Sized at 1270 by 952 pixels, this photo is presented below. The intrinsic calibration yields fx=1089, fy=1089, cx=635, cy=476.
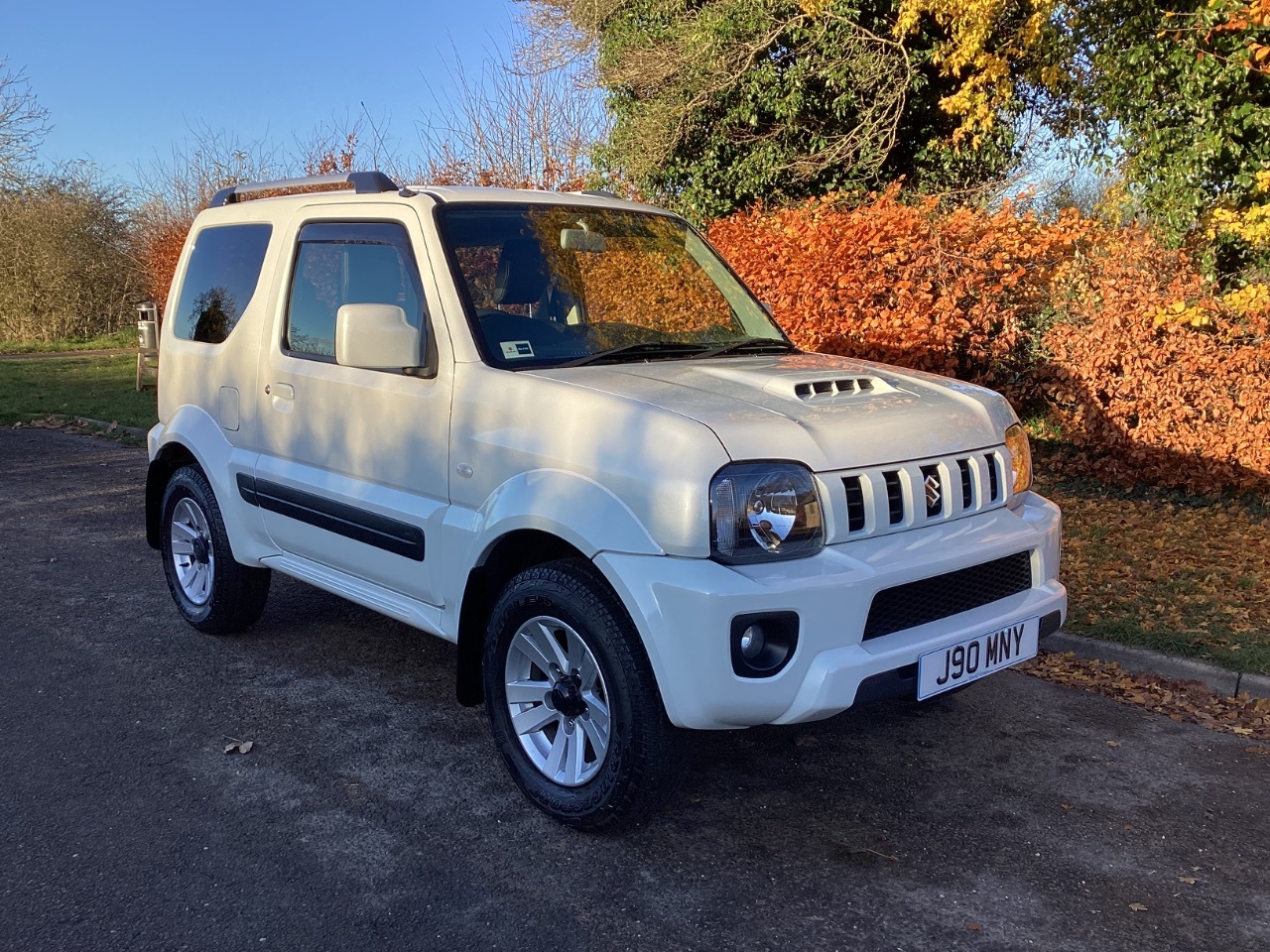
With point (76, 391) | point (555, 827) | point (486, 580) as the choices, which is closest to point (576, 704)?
point (555, 827)

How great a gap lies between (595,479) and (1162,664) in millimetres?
3126

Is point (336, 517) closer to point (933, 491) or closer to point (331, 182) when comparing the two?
point (331, 182)

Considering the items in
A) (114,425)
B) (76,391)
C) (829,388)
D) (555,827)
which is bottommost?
(555,827)

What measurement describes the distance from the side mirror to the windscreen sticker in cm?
33

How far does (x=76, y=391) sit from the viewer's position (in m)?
15.7

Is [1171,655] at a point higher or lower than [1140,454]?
lower

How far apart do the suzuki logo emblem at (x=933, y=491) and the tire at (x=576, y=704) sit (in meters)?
1.07

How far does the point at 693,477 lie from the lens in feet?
10.1

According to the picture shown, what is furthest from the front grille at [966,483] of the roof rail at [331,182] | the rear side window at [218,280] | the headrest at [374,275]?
the rear side window at [218,280]

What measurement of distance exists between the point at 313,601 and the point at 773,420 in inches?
144

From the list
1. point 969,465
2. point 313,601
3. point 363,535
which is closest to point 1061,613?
point 969,465

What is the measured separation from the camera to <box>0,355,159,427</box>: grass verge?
13141mm

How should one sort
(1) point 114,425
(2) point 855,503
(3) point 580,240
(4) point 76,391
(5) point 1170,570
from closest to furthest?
1. (2) point 855,503
2. (3) point 580,240
3. (5) point 1170,570
4. (1) point 114,425
5. (4) point 76,391

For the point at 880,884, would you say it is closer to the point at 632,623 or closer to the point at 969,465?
the point at 632,623
